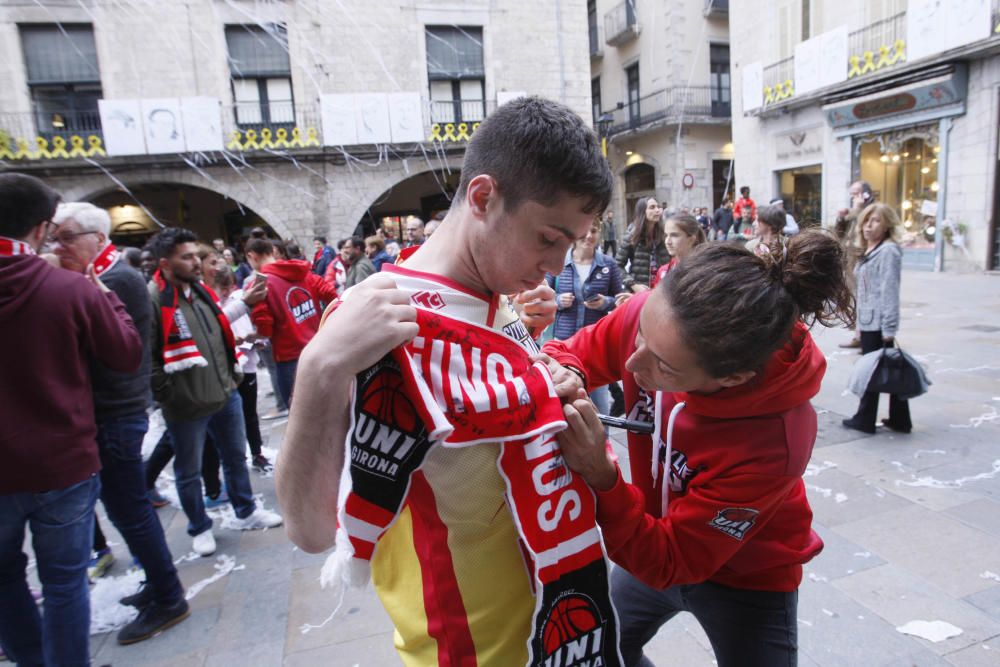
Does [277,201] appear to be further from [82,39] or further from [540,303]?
[540,303]

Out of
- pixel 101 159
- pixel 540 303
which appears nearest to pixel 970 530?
pixel 540 303

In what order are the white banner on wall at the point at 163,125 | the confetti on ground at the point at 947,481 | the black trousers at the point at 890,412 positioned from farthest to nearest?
the white banner on wall at the point at 163,125
the black trousers at the point at 890,412
the confetti on ground at the point at 947,481

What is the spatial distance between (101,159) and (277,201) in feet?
14.6

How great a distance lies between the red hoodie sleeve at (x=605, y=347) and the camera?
Result: 175 centimetres

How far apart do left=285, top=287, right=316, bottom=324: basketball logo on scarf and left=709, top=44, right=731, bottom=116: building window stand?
21.2 meters

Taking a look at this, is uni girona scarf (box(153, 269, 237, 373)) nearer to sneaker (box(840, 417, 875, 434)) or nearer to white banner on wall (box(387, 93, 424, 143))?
sneaker (box(840, 417, 875, 434))

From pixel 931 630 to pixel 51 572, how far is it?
11.6 ft

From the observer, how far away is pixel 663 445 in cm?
165

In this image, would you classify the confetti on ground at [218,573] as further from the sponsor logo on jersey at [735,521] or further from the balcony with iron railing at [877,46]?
the balcony with iron railing at [877,46]

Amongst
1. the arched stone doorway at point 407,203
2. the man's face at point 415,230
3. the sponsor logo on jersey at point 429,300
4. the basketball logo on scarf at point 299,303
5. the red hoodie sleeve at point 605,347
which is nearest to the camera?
the sponsor logo on jersey at point 429,300

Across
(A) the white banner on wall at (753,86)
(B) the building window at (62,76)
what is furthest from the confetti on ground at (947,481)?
(B) the building window at (62,76)

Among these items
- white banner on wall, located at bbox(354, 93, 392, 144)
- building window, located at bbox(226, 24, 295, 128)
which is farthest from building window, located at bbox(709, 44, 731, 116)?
building window, located at bbox(226, 24, 295, 128)

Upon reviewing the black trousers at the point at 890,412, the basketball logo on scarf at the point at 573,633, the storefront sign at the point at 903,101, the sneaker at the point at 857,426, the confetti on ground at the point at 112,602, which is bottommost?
the confetti on ground at the point at 112,602

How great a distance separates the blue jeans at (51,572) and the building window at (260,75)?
15792 mm
